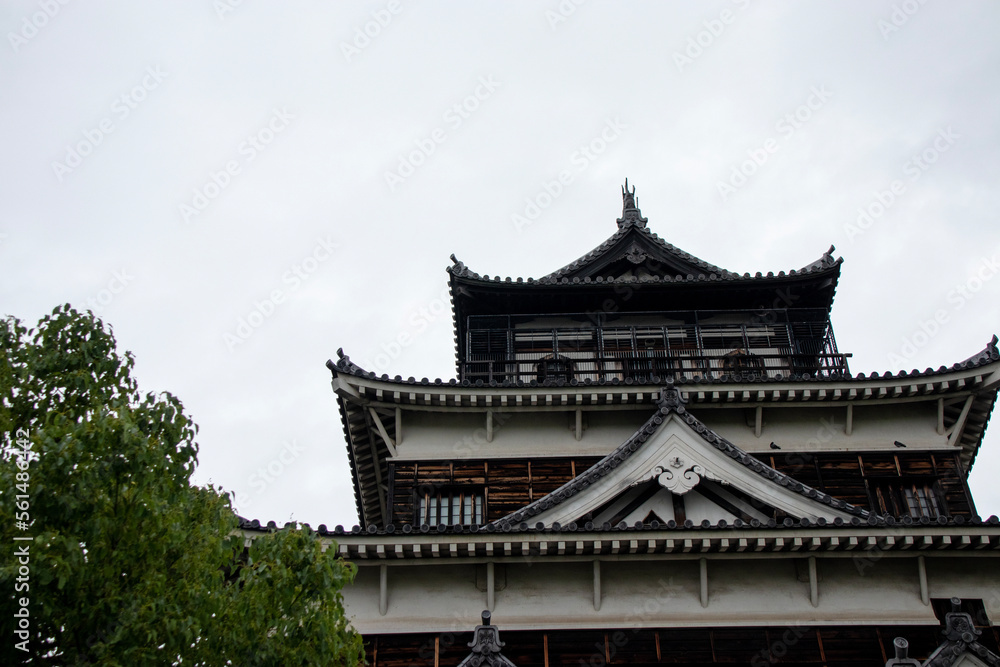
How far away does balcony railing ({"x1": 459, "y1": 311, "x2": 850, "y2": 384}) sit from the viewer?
22.3 metres

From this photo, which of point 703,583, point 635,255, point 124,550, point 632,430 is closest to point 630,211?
point 635,255

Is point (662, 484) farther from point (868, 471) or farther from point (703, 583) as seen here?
point (868, 471)

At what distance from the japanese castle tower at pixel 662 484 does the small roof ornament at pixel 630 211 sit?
0.63ft

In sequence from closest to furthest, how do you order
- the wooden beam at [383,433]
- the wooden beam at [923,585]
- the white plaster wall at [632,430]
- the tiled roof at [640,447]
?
the wooden beam at [923,585] → the tiled roof at [640,447] → the wooden beam at [383,433] → the white plaster wall at [632,430]

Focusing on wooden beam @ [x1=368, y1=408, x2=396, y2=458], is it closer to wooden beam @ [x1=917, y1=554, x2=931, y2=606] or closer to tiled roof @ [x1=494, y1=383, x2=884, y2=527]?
tiled roof @ [x1=494, y1=383, x2=884, y2=527]

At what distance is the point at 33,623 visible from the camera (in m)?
8.62

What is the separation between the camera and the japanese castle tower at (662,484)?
602 inches

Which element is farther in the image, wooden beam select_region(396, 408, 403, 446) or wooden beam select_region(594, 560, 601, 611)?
wooden beam select_region(396, 408, 403, 446)

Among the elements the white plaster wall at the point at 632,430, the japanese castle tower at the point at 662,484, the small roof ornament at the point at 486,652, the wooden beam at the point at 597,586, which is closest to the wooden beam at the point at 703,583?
the japanese castle tower at the point at 662,484

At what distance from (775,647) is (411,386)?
30.2 ft

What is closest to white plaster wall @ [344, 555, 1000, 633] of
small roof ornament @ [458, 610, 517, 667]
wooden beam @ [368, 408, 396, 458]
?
small roof ornament @ [458, 610, 517, 667]

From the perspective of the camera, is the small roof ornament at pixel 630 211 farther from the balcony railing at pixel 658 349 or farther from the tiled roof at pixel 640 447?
the tiled roof at pixel 640 447

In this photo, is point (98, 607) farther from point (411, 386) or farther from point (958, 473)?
point (958, 473)

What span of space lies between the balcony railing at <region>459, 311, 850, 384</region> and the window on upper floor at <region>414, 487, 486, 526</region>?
326 cm
